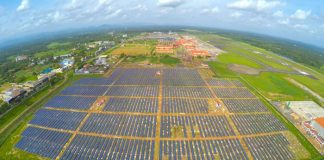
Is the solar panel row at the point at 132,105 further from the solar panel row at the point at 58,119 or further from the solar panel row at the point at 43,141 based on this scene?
the solar panel row at the point at 43,141

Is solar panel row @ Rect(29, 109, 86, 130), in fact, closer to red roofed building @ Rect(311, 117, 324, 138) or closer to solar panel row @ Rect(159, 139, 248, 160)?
solar panel row @ Rect(159, 139, 248, 160)

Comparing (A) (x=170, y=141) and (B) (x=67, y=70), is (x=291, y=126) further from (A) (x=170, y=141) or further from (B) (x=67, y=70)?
(B) (x=67, y=70)

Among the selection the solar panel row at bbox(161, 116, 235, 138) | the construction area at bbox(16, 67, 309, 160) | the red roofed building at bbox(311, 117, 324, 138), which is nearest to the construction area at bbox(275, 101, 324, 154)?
the red roofed building at bbox(311, 117, 324, 138)

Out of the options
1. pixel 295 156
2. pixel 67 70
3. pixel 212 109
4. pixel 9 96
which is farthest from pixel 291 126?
pixel 67 70

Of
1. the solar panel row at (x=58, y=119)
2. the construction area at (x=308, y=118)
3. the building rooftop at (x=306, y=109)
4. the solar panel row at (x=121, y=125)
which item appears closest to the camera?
the solar panel row at (x=121, y=125)

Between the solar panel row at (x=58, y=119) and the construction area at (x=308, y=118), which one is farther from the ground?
the solar panel row at (x=58, y=119)

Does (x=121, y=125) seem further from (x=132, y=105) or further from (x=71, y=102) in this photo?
(x=71, y=102)

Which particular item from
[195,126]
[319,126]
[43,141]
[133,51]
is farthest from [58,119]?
[133,51]

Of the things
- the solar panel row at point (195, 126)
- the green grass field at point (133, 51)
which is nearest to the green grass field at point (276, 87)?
the solar panel row at point (195, 126)
